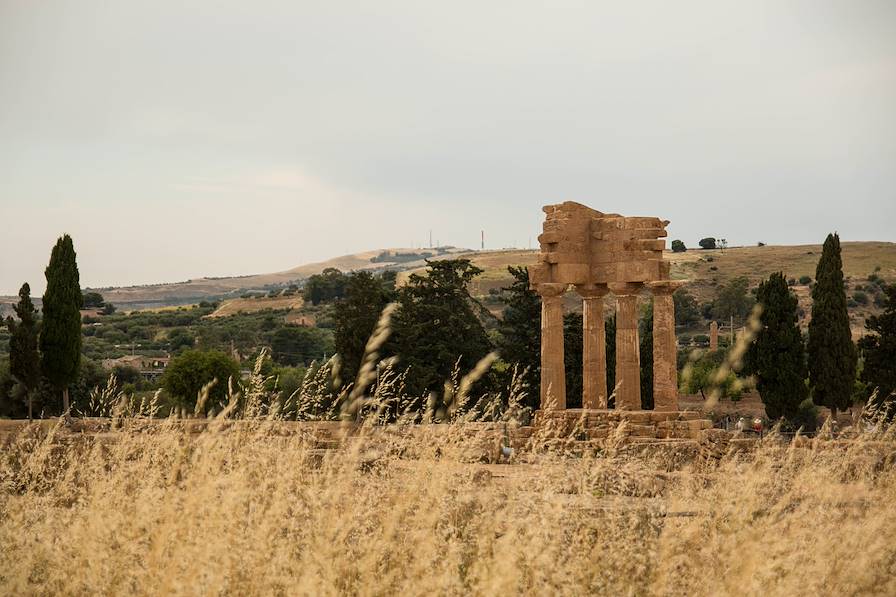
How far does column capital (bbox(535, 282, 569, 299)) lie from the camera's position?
26.0 metres

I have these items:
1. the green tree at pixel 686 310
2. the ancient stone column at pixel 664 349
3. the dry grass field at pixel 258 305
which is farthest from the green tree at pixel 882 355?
the dry grass field at pixel 258 305

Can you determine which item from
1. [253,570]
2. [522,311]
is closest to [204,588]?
[253,570]

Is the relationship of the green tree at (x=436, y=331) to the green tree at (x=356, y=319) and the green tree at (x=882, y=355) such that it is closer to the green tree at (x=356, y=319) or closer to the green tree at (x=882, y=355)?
the green tree at (x=356, y=319)

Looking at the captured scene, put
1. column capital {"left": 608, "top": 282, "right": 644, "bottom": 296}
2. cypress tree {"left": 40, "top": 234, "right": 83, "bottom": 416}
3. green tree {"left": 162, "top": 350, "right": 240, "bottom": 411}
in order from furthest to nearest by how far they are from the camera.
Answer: green tree {"left": 162, "top": 350, "right": 240, "bottom": 411} < cypress tree {"left": 40, "top": 234, "right": 83, "bottom": 416} < column capital {"left": 608, "top": 282, "right": 644, "bottom": 296}

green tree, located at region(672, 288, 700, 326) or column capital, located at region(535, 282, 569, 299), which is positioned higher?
column capital, located at region(535, 282, 569, 299)

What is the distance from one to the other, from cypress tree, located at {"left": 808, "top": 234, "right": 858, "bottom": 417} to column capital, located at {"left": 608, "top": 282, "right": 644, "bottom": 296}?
19.1m

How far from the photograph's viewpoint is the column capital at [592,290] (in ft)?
87.6

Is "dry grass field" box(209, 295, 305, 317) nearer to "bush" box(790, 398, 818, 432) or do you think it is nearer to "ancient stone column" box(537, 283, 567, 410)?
"bush" box(790, 398, 818, 432)

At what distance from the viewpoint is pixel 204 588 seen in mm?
5520

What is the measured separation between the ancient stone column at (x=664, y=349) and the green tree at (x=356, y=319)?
53.3ft

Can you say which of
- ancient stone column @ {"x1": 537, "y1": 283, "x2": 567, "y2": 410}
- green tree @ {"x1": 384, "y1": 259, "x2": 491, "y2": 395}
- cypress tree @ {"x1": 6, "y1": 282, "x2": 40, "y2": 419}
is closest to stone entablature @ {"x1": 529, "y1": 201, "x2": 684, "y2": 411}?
ancient stone column @ {"x1": 537, "y1": 283, "x2": 567, "y2": 410}

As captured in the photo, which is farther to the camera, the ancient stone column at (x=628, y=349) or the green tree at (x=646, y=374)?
the green tree at (x=646, y=374)

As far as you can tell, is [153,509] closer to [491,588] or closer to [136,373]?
[491,588]

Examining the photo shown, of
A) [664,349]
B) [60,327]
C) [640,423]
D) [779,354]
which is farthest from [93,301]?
[640,423]
